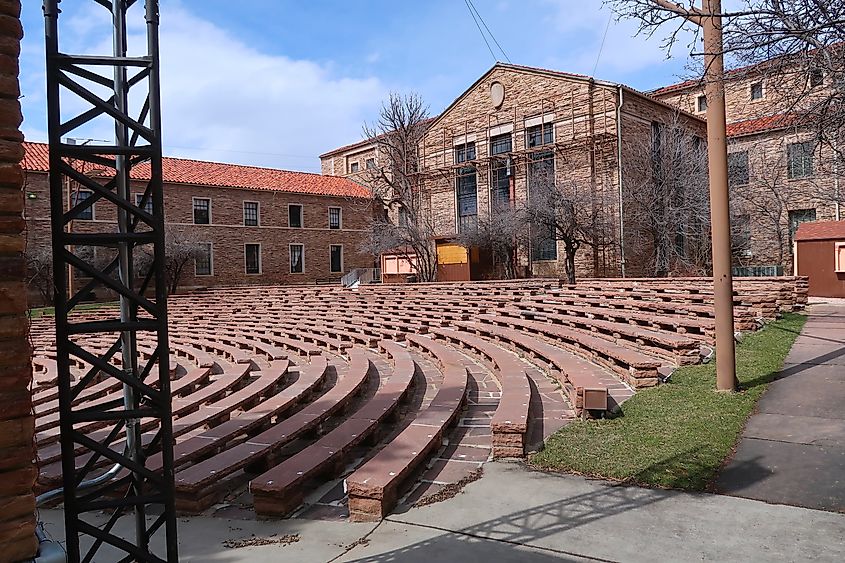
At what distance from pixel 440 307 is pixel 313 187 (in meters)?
25.9

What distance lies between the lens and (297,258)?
131 ft

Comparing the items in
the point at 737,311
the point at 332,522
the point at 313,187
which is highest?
the point at 313,187

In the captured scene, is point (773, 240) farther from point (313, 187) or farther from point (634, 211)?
point (313, 187)

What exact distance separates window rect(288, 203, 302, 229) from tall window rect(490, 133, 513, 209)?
14342 mm

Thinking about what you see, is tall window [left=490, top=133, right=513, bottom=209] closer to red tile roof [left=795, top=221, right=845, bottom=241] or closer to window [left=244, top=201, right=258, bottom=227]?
red tile roof [left=795, top=221, right=845, bottom=241]

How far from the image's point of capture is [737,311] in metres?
12.5

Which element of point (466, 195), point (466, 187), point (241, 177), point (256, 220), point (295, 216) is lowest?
point (256, 220)

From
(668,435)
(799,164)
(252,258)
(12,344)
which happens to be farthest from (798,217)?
→ (12,344)

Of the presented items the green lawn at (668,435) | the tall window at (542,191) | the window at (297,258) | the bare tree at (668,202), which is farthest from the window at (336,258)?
the green lawn at (668,435)

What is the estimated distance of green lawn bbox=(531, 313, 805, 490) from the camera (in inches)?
202

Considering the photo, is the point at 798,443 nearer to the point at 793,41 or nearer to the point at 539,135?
the point at 793,41

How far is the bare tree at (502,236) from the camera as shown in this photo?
28.3 m

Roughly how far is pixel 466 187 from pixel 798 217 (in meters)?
17.3

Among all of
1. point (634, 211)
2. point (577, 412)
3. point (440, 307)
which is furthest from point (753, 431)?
point (634, 211)
